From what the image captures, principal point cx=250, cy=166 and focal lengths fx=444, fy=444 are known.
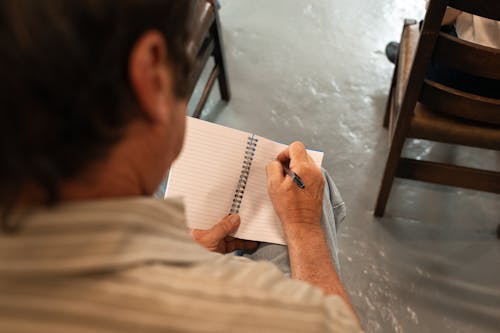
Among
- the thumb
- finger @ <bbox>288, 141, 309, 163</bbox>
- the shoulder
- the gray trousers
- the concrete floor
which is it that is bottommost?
the concrete floor

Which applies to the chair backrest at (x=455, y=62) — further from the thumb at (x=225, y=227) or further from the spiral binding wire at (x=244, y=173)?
the thumb at (x=225, y=227)

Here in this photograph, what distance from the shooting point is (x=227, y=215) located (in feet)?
2.98

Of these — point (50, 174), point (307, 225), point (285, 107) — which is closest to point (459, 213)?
point (285, 107)

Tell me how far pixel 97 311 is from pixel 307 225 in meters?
0.54

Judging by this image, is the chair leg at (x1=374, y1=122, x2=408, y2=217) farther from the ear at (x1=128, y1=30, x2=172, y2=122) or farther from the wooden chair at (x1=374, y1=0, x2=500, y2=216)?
the ear at (x1=128, y1=30, x2=172, y2=122)

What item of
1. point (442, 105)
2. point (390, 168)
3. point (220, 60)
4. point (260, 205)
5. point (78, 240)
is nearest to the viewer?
point (78, 240)

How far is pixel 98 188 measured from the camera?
403mm

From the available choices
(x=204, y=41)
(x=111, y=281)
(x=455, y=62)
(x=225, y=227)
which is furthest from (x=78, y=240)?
(x=204, y=41)

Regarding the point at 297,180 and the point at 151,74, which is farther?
the point at 297,180

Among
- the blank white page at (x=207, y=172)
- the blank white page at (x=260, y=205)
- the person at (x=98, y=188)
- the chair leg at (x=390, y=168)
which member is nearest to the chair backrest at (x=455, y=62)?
the chair leg at (x=390, y=168)

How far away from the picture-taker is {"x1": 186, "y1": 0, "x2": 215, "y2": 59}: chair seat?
4.40 feet

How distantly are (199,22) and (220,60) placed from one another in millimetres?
306

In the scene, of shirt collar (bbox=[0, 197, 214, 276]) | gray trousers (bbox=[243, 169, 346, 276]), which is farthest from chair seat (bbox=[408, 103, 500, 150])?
shirt collar (bbox=[0, 197, 214, 276])

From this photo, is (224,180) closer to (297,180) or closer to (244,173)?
(244,173)
